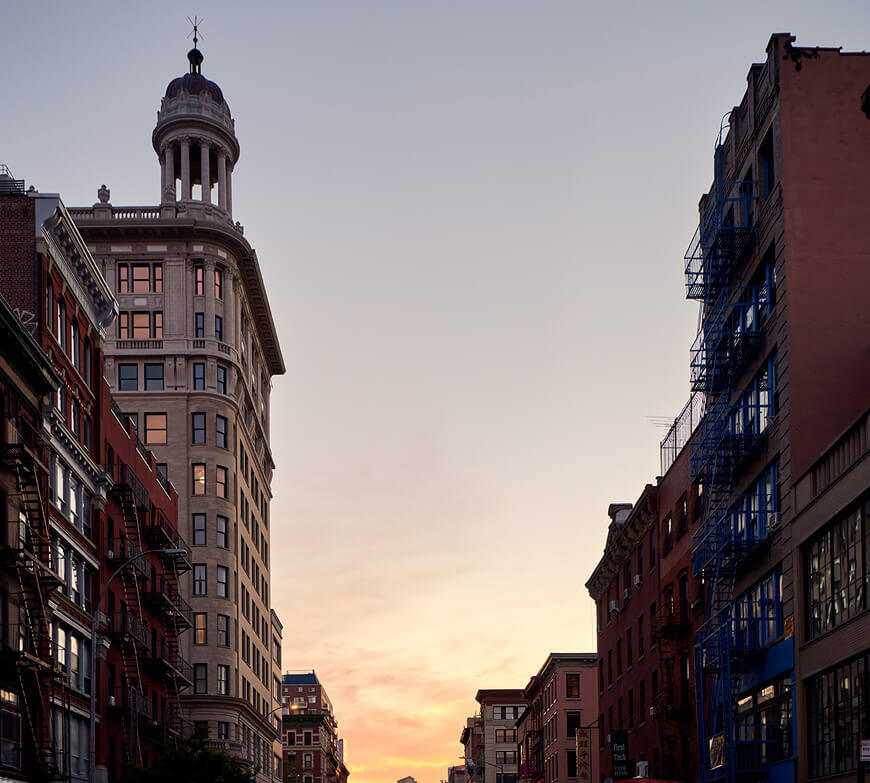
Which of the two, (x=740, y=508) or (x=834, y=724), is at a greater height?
(x=740, y=508)

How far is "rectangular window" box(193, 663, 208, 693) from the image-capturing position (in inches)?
3661

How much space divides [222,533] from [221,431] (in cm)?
761

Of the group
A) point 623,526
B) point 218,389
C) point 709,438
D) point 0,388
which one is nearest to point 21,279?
point 0,388

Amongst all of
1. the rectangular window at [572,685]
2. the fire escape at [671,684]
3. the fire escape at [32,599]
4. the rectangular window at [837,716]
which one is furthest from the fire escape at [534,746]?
the rectangular window at [837,716]

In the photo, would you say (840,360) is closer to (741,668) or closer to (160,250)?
(741,668)

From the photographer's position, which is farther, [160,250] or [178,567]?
[160,250]

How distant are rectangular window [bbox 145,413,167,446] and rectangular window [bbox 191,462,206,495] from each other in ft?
9.90

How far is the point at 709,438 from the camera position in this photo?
Answer: 49375 millimetres

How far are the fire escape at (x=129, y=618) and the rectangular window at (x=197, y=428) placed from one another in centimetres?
3301

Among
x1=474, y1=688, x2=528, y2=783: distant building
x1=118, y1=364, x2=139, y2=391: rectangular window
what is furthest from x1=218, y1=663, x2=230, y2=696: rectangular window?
x1=474, y1=688, x2=528, y2=783: distant building

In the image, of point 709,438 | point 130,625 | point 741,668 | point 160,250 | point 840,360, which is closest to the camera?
point 840,360

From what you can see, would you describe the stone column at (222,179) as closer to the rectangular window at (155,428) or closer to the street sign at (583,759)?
the rectangular window at (155,428)

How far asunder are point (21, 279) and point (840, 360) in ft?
95.5

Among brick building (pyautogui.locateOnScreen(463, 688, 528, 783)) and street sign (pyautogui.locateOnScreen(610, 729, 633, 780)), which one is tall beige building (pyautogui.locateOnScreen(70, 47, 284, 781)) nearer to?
street sign (pyautogui.locateOnScreen(610, 729, 633, 780))
